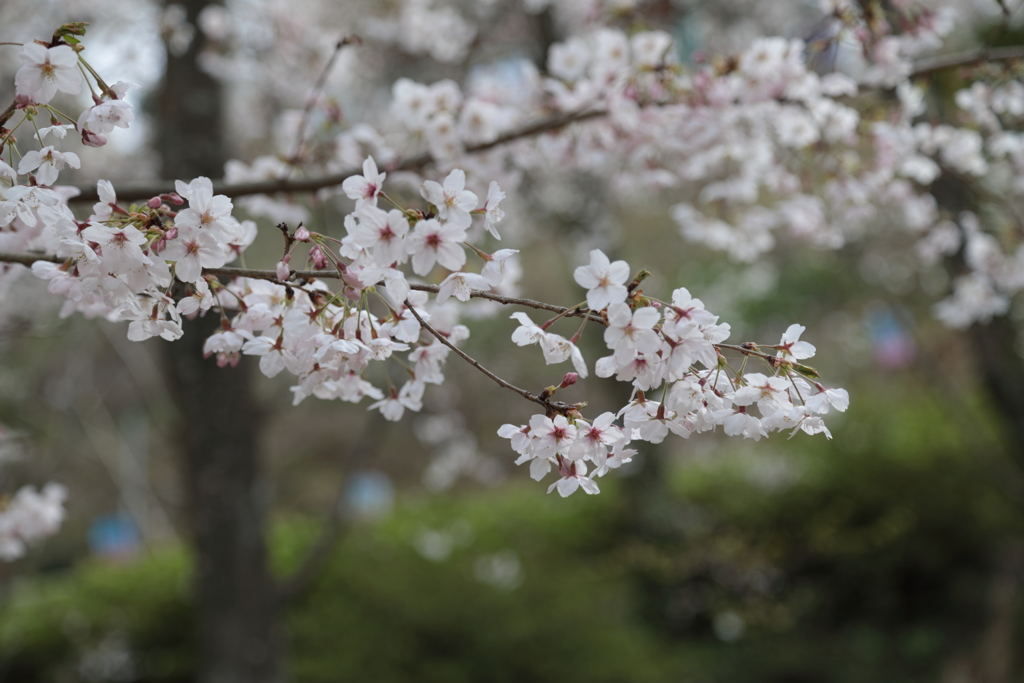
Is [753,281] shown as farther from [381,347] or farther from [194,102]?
[381,347]

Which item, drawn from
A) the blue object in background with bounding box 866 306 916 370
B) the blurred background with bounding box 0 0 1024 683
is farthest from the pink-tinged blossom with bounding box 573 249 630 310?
the blue object in background with bounding box 866 306 916 370

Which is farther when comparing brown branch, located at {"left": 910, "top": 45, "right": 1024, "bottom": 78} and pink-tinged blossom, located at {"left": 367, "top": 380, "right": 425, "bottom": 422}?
brown branch, located at {"left": 910, "top": 45, "right": 1024, "bottom": 78}

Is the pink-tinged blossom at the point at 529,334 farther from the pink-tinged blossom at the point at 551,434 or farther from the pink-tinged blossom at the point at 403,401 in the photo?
the pink-tinged blossom at the point at 403,401

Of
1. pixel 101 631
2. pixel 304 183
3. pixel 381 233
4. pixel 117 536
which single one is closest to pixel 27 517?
pixel 304 183

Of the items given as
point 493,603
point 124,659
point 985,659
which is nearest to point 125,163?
point 124,659

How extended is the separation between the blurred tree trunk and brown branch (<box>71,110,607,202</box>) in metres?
1.39

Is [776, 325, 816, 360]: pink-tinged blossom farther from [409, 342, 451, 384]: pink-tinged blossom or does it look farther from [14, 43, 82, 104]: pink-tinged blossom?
[14, 43, 82, 104]: pink-tinged blossom

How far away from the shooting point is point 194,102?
3254mm

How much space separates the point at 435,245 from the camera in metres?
0.94

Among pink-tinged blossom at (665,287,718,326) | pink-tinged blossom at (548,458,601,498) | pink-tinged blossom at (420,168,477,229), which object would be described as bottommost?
pink-tinged blossom at (548,458,601,498)

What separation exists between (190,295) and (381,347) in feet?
1.09

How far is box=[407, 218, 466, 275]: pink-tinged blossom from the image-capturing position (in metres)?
0.92

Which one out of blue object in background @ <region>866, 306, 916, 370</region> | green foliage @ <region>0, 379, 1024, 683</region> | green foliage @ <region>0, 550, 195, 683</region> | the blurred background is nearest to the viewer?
the blurred background

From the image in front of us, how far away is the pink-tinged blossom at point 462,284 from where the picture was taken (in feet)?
3.11
